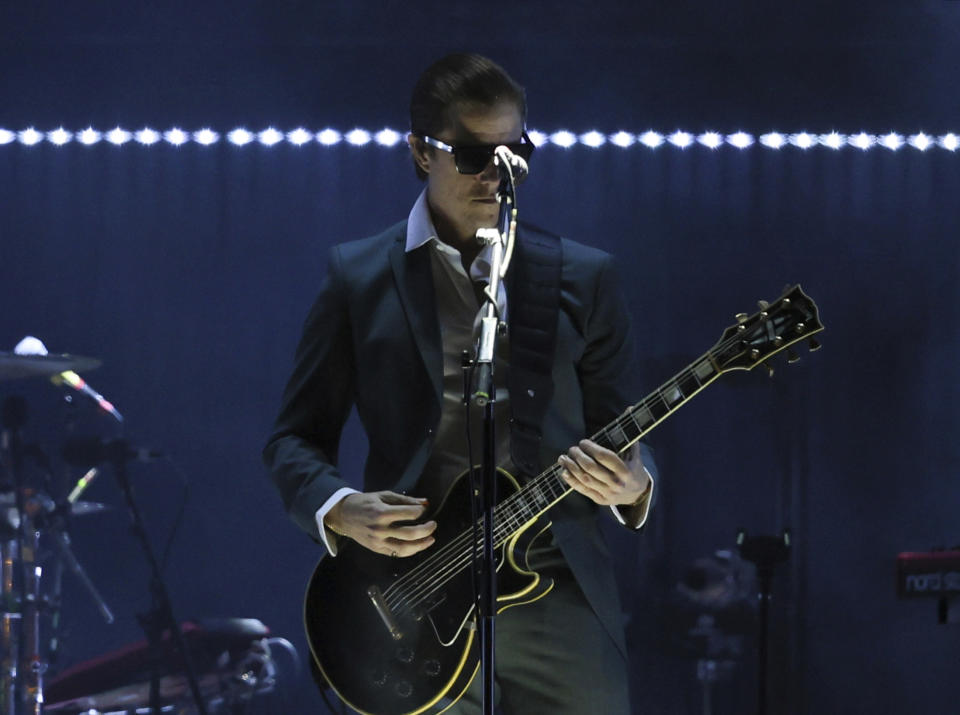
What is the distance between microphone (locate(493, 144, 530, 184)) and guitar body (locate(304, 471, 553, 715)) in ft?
1.97

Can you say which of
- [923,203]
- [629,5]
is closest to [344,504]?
[629,5]

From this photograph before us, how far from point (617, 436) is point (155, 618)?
8.68 ft

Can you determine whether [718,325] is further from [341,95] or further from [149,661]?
[149,661]

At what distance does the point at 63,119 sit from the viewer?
15.1ft

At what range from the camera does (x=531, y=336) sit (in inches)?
96.3

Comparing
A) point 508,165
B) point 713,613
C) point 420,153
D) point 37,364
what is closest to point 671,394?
point 508,165

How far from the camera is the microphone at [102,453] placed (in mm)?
4605

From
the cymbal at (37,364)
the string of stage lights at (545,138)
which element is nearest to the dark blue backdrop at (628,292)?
the string of stage lights at (545,138)

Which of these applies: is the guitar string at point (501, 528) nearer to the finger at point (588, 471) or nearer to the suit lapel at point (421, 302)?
the finger at point (588, 471)

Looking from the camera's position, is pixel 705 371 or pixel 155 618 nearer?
pixel 705 371

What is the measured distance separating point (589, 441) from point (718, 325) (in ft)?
8.24

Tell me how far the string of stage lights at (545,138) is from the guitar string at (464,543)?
230cm

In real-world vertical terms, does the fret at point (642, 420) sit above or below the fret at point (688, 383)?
below

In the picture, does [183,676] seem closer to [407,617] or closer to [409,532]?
[407,617]
